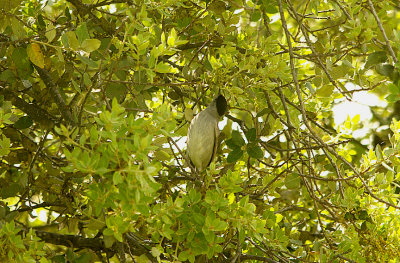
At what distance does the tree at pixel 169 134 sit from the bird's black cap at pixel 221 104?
0.23ft

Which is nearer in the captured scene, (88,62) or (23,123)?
(88,62)

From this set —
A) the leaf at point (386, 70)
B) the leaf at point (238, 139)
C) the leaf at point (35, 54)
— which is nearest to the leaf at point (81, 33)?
the leaf at point (35, 54)

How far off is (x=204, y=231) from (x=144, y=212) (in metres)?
0.35

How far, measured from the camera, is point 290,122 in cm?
254

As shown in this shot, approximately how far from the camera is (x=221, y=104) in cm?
272

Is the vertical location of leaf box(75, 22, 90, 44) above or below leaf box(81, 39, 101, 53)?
above

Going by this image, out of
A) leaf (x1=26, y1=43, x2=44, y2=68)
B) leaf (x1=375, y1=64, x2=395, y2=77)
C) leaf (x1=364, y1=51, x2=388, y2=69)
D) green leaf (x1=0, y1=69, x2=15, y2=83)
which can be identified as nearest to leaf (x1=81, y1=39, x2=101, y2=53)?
leaf (x1=26, y1=43, x2=44, y2=68)

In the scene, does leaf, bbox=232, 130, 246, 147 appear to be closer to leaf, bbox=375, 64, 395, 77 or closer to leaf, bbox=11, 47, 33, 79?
leaf, bbox=375, 64, 395, 77

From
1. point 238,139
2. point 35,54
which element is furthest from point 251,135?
point 35,54

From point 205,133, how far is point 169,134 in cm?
102

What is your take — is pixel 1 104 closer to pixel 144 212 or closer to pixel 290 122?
pixel 144 212

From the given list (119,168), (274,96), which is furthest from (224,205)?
(274,96)

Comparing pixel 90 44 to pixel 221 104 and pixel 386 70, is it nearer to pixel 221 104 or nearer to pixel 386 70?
pixel 221 104

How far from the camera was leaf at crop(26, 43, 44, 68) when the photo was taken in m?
2.23
